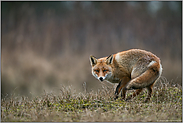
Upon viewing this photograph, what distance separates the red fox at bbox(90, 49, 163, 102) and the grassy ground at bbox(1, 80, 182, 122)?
60 centimetres

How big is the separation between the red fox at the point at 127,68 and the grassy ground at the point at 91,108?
1.98ft

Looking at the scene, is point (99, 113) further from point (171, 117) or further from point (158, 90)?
point (158, 90)

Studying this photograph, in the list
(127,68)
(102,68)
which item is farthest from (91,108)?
(127,68)

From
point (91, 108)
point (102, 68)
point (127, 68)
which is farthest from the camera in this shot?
point (127, 68)

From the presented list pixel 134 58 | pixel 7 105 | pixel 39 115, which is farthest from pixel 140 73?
pixel 7 105

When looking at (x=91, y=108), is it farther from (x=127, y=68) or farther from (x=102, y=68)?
(x=127, y=68)

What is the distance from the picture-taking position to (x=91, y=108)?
5270mm

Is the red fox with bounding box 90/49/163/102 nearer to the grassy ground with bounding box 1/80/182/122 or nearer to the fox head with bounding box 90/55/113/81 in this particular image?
the fox head with bounding box 90/55/113/81

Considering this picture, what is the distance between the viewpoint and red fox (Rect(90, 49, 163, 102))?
5833 millimetres

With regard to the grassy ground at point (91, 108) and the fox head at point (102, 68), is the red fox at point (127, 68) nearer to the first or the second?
the fox head at point (102, 68)

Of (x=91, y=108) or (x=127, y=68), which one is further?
(x=127, y=68)

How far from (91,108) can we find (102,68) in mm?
1288

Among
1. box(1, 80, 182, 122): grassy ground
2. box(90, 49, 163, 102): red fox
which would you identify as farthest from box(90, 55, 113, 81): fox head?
box(1, 80, 182, 122): grassy ground

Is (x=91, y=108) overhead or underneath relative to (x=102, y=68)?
underneath
